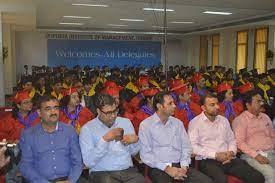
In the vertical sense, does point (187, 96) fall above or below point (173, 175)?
above

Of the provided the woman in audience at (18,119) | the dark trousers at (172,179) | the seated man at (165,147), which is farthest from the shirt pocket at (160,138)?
the woman in audience at (18,119)

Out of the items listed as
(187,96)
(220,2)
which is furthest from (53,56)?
(187,96)

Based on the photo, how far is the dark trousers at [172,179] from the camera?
137 inches

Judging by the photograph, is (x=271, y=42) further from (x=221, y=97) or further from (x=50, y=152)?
(x=50, y=152)

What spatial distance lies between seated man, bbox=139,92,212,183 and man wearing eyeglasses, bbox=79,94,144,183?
0.68 ft

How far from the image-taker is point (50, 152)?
317 cm

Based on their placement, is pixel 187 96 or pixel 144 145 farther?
pixel 187 96

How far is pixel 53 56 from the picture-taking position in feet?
62.2

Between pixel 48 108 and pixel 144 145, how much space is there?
1.03 meters

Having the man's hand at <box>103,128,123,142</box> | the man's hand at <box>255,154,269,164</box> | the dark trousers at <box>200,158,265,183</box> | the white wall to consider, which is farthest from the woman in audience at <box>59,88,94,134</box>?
the white wall

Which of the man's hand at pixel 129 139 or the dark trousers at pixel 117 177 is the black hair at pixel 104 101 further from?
the dark trousers at pixel 117 177

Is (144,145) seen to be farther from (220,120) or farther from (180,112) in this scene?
(180,112)

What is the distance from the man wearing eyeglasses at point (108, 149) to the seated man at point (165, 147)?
21 centimetres

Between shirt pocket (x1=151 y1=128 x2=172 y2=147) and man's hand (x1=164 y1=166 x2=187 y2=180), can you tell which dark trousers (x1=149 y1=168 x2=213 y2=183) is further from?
shirt pocket (x1=151 y1=128 x2=172 y2=147)
